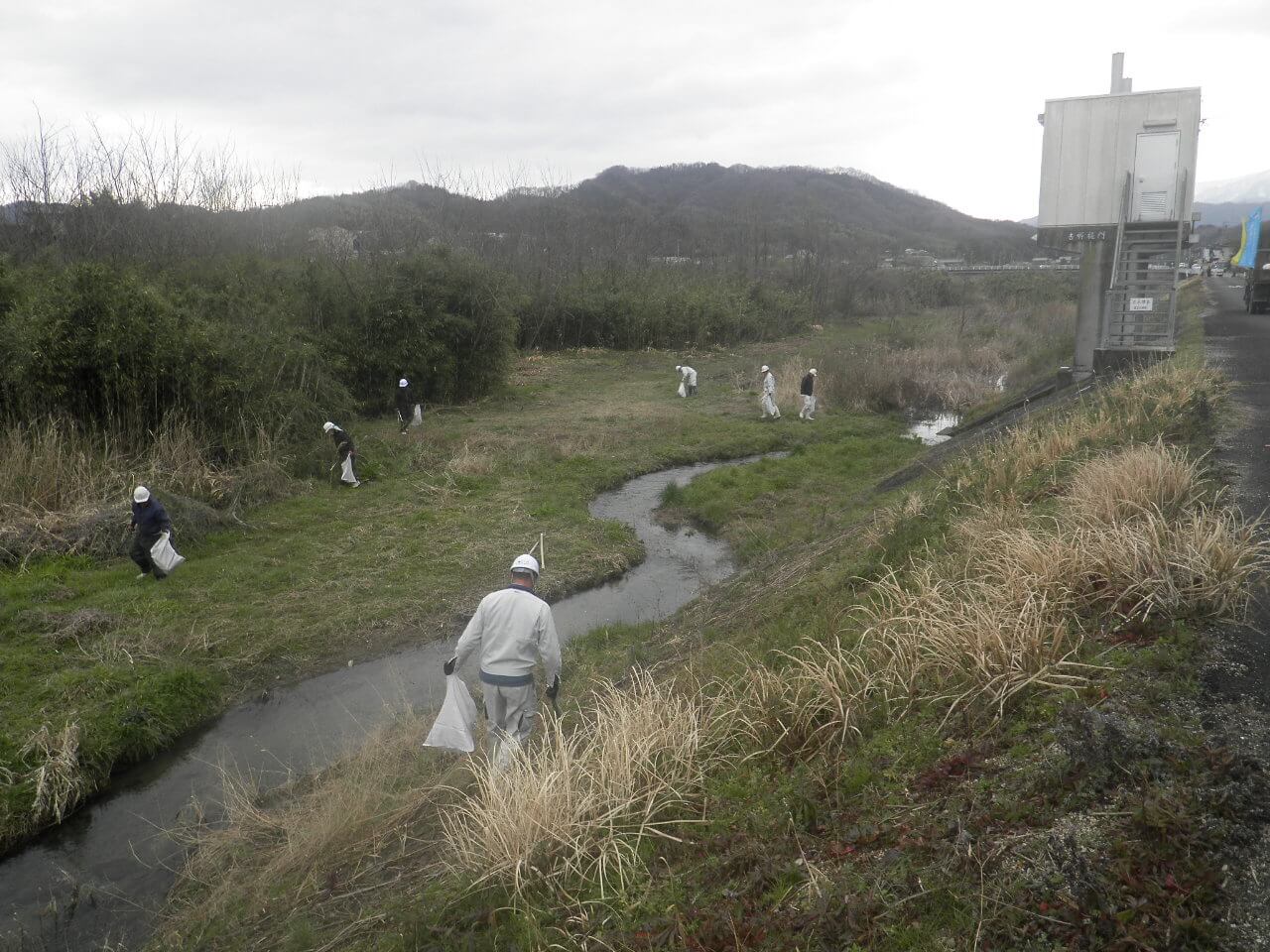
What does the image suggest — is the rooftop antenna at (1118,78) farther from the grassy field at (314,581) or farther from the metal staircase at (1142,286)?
the grassy field at (314,581)

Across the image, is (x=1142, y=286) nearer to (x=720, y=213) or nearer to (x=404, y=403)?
(x=404, y=403)

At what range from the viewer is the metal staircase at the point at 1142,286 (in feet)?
54.0

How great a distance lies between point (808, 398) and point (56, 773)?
61.0 ft

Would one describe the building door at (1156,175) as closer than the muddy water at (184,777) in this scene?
No

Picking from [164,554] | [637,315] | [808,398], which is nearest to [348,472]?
[164,554]

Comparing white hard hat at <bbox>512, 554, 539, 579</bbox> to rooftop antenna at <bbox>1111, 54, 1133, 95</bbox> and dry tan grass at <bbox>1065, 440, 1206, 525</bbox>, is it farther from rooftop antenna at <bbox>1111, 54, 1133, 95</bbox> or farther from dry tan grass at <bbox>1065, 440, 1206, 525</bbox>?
rooftop antenna at <bbox>1111, 54, 1133, 95</bbox>

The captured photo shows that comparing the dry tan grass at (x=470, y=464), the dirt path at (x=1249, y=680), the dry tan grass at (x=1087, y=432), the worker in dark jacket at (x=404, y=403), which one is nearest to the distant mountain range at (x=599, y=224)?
the worker in dark jacket at (x=404, y=403)

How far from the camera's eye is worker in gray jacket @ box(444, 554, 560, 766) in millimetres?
6531

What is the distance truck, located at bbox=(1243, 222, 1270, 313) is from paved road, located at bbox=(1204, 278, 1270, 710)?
1441 millimetres

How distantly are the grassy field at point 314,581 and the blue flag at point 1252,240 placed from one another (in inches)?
506

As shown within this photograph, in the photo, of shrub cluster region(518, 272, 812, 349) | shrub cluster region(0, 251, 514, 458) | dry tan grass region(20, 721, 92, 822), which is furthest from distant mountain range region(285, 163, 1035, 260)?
dry tan grass region(20, 721, 92, 822)

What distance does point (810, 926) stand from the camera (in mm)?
3338

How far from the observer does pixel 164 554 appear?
10977 millimetres

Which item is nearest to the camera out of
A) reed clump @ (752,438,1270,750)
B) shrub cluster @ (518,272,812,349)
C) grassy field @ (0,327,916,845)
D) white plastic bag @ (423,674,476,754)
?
reed clump @ (752,438,1270,750)
